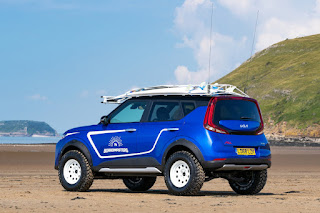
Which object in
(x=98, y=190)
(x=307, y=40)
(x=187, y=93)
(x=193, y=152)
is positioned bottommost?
(x=98, y=190)

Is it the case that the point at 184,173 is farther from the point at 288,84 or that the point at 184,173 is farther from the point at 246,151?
the point at 288,84

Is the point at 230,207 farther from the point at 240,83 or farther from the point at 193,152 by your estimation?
the point at 240,83

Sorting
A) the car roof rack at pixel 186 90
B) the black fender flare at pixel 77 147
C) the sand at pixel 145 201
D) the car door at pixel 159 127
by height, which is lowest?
the sand at pixel 145 201

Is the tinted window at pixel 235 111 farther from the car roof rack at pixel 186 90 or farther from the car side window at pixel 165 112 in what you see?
the car side window at pixel 165 112

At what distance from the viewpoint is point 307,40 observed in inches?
7372

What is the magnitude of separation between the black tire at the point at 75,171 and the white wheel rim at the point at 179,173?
212cm

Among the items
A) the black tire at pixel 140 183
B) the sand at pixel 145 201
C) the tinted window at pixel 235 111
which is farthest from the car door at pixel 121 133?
the tinted window at pixel 235 111

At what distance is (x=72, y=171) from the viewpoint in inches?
626

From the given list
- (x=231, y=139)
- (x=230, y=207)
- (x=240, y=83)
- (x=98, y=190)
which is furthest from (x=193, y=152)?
(x=240, y=83)

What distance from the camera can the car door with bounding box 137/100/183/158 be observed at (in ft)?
48.0

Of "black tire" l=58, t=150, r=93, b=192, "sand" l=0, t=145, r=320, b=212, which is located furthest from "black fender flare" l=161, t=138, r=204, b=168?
"black tire" l=58, t=150, r=93, b=192

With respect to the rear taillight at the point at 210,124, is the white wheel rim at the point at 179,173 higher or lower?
lower

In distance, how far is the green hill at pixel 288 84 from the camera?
142750mm

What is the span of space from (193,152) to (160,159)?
87 centimetres
